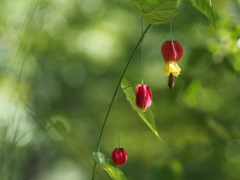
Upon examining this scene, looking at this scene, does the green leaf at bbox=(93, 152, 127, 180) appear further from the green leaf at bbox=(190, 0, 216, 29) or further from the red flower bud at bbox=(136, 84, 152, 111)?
the green leaf at bbox=(190, 0, 216, 29)

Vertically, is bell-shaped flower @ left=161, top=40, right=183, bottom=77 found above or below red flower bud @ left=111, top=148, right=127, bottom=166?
above

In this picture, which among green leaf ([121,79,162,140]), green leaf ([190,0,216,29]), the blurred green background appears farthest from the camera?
the blurred green background

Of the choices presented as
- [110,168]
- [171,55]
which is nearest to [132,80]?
[171,55]

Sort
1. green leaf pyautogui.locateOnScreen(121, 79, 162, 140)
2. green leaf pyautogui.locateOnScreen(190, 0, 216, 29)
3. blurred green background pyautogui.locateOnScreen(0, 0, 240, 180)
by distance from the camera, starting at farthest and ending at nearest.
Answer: blurred green background pyautogui.locateOnScreen(0, 0, 240, 180), green leaf pyautogui.locateOnScreen(121, 79, 162, 140), green leaf pyautogui.locateOnScreen(190, 0, 216, 29)

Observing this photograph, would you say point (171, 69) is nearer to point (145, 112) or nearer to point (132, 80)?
point (145, 112)

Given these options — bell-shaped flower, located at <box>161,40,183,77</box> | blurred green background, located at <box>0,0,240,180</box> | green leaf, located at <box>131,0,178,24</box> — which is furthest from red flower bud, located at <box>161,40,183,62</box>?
blurred green background, located at <box>0,0,240,180</box>

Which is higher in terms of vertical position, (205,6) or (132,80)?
(205,6)

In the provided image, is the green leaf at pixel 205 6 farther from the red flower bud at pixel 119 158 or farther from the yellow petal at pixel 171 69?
the red flower bud at pixel 119 158
